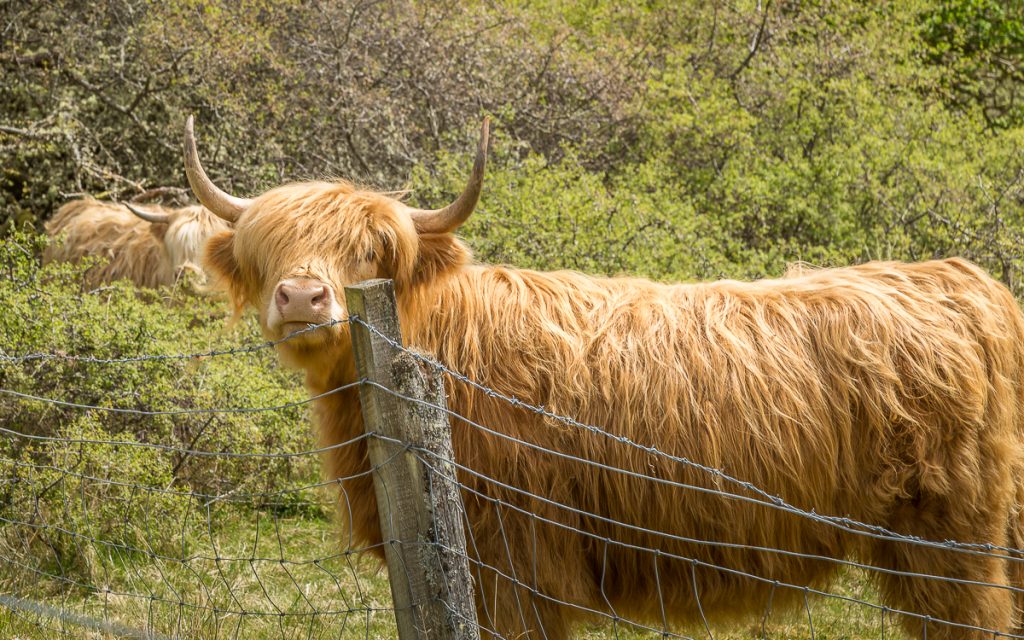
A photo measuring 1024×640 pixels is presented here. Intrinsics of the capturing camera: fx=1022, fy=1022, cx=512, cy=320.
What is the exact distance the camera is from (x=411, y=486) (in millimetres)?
2311

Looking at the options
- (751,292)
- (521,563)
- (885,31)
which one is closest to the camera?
(521,563)

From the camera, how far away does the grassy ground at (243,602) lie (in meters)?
3.67

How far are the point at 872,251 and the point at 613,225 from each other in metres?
2.27

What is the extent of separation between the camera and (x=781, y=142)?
940cm

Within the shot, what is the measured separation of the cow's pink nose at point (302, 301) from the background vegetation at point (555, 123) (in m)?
2.85

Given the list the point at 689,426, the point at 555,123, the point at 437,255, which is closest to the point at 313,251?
the point at 437,255

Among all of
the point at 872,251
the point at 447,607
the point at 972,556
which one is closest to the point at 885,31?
the point at 872,251

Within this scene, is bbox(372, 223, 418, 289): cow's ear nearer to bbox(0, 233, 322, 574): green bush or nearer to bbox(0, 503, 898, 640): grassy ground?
bbox(0, 503, 898, 640): grassy ground

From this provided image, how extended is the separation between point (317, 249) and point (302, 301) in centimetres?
28

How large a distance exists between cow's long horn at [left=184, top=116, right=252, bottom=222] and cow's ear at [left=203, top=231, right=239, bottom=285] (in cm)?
9

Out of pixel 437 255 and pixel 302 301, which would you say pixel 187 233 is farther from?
pixel 302 301

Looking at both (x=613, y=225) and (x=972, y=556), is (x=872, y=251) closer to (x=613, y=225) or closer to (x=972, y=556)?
(x=613, y=225)

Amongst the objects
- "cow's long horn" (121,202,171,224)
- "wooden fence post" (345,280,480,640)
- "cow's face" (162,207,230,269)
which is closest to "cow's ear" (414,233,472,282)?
"wooden fence post" (345,280,480,640)

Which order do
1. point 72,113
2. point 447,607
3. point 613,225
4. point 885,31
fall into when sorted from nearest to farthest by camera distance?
1. point 447,607
2. point 613,225
3. point 72,113
4. point 885,31
